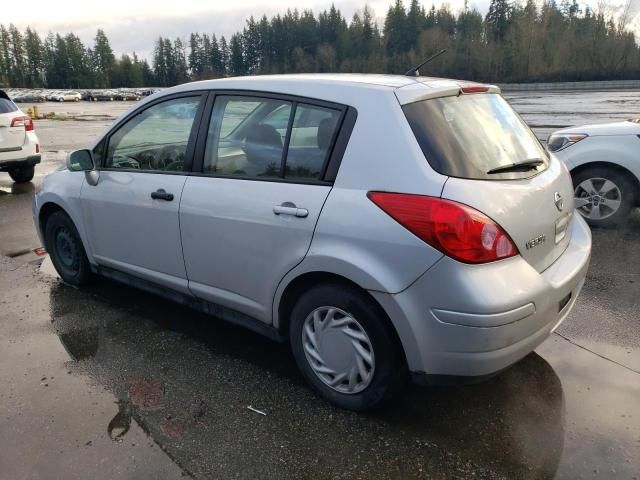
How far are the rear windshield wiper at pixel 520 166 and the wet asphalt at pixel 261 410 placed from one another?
1210mm

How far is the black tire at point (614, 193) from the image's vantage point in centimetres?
577

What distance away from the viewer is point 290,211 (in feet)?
9.00

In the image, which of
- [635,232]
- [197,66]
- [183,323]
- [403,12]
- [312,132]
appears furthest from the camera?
[197,66]

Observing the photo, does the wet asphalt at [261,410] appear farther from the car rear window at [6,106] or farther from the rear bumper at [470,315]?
the car rear window at [6,106]

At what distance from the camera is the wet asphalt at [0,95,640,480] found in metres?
2.46

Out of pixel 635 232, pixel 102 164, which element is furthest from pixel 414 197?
pixel 635 232

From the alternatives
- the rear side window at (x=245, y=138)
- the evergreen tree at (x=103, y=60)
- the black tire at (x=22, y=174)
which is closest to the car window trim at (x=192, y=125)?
the rear side window at (x=245, y=138)

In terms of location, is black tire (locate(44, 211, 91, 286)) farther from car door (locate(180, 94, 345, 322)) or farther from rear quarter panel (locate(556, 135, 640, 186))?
rear quarter panel (locate(556, 135, 640, 186))

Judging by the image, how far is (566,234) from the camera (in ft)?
9.95

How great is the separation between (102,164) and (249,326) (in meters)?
1.79

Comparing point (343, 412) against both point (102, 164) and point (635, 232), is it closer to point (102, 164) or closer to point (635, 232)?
point (102, 164)

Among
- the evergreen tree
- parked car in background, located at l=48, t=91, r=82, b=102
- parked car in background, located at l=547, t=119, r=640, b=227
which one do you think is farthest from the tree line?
parked car in background, located at l=547, t=119, r=640, b=227

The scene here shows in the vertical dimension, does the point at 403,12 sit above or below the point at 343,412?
above

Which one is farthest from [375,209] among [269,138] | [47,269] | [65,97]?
[65,97]
